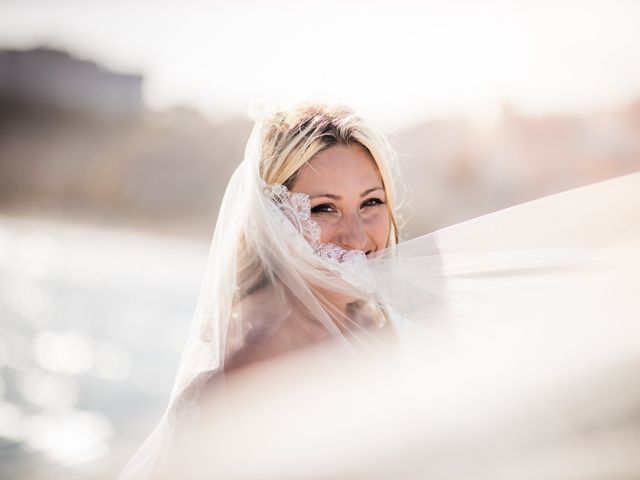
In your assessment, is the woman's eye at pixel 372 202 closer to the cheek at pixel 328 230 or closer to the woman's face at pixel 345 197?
the woman's face at pixel 345 197

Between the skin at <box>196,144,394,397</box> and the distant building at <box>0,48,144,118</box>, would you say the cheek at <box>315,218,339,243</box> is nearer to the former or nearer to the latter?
the skin at <box>196,144,394,397</box>

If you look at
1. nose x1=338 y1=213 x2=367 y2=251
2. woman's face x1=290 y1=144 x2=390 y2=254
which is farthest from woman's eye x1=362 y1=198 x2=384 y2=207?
nose x1=338 y1=213 x2=367 y2=251

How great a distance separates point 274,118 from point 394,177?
687 mm

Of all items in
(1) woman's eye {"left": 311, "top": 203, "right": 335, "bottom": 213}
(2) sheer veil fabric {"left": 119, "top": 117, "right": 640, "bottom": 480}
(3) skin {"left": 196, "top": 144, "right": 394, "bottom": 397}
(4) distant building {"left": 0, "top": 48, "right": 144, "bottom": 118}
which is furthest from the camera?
(4) distant building {"left": 0, "top": 48, "right": 144, "bottom": 118}

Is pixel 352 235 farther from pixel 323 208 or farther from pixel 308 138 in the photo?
pixel 308 138

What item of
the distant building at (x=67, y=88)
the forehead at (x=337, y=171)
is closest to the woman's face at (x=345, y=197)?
the forehead at (x=337, y=171)

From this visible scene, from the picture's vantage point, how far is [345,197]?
276 cm

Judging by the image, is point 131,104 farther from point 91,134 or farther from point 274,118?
point 274,118

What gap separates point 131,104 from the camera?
36.8 meters

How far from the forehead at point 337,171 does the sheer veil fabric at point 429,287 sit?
106 millimetres

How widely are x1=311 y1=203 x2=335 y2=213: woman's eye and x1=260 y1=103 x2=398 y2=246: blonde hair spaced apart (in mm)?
170

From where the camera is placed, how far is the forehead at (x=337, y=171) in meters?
2.76

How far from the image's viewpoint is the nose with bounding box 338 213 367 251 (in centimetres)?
271

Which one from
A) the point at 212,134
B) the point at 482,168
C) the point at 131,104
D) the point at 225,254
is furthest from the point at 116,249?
the point at 225,254
